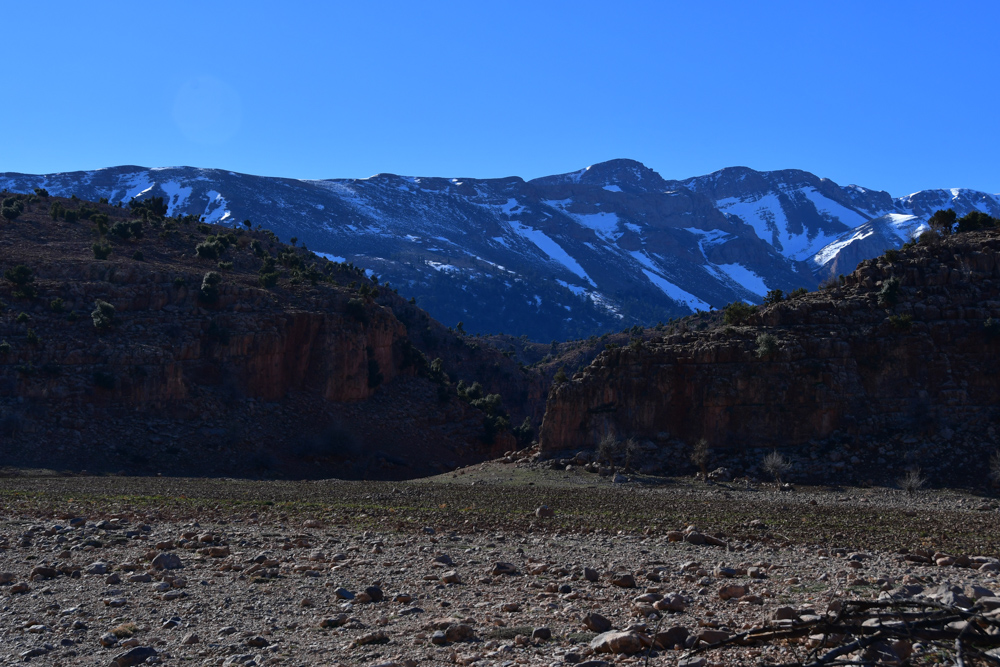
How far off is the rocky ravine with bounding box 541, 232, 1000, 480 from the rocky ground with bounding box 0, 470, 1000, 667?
11.7 metres

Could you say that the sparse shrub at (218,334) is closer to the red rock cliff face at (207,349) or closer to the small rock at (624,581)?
the red rock cliff face at (207,349)

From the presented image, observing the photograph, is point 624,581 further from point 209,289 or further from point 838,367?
point 209,289

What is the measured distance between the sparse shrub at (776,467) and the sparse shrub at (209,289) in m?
31.8

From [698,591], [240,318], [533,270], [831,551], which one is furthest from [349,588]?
[533,270]

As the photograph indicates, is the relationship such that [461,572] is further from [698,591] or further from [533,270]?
[533,270]

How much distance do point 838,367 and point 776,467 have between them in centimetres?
604

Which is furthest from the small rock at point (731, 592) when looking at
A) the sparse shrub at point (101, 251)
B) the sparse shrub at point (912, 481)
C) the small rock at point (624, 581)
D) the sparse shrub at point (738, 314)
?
the sparse shrub at point (101, 251)

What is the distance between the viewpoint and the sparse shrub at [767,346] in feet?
115

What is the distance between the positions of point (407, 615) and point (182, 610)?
2.74 meters

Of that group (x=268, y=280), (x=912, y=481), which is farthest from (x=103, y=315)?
(x=912, y=481)

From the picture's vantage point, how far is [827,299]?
1462 inches

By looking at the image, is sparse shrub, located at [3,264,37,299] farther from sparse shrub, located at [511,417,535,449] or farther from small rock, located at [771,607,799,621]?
small rock, located at [771,607,799,621]

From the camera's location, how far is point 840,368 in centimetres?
3441

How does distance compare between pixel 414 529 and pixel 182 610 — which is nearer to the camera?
pixel 182 610
